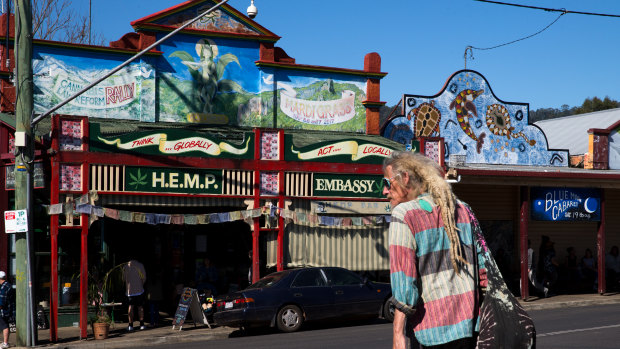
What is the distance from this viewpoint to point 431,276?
3.91m

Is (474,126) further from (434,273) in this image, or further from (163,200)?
(434,273)

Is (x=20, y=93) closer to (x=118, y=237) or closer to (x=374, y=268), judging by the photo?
(x=118, y=237)

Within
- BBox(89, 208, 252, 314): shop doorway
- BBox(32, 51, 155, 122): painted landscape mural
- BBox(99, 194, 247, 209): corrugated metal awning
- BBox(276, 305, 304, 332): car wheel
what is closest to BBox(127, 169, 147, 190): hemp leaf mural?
BBox(99, 194, 247, 209): corrugated metal awning

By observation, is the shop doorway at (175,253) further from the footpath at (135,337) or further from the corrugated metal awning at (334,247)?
the corrugated metal awning at (334,247)

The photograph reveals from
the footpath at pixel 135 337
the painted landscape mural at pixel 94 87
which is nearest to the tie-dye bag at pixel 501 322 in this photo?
the footpath at pixel 135 337

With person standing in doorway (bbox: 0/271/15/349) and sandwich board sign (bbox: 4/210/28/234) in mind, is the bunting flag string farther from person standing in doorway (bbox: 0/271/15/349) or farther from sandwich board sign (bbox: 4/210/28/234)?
person standing in doorway (bbox: 0/271/15/349)

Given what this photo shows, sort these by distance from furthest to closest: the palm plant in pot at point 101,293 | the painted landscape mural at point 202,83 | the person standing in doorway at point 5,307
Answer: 1. the painted landscape mural at point 202,83
2. the palm plant in pot at point 101,293
3. the person standing in doorway at point 5,307

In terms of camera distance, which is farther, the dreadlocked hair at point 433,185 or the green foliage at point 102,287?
the green foliage at point 102,287

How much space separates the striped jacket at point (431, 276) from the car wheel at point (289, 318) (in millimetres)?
12822

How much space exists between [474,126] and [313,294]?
1016 cm

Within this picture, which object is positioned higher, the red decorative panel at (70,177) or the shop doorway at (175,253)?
the red decorative panel at (70,177)

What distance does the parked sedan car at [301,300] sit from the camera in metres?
16.2

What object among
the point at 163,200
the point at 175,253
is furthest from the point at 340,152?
the point at 175,253

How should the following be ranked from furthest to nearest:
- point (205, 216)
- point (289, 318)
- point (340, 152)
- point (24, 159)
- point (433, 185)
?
point (340, 152), point (205, 216), point (289, 318), point (24, 159), point (433, 185)
